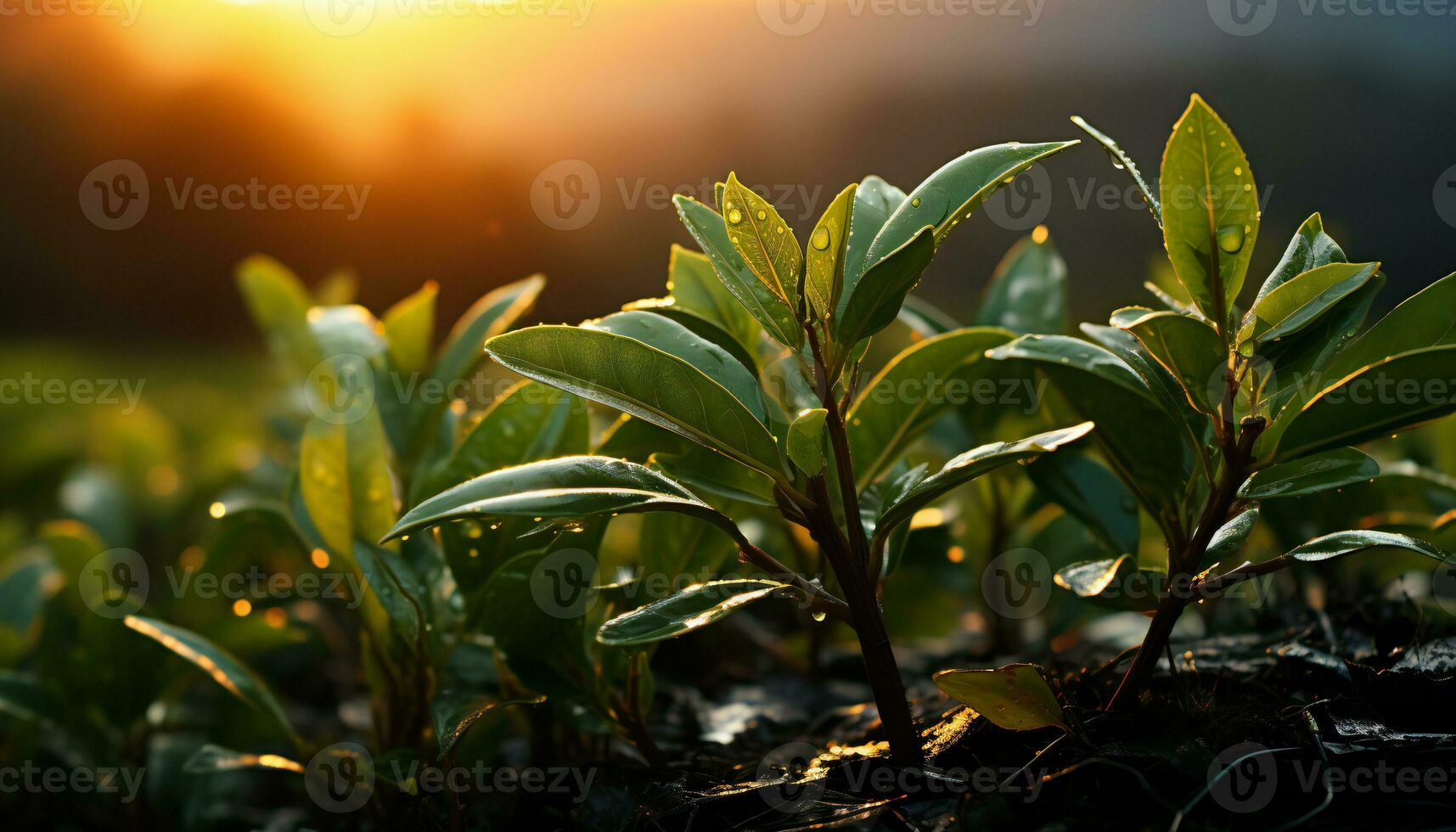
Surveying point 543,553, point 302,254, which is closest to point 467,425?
point 543,553

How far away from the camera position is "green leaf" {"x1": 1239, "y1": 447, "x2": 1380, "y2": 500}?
0.48m

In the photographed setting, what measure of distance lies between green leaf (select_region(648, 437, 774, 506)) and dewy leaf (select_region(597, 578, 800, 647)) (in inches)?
1.9

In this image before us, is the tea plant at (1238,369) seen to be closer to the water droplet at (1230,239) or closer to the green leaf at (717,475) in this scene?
the water droplet at (1230,239)

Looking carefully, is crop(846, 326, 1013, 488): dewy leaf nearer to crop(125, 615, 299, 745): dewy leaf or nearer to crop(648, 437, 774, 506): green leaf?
crop(648, 437, 774, 506): green leaf

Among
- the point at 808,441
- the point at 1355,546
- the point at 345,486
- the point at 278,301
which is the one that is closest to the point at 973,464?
the point at 808,441

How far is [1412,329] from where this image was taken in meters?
A: 0.47

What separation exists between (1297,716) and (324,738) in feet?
2.75

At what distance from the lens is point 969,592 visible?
921 mm

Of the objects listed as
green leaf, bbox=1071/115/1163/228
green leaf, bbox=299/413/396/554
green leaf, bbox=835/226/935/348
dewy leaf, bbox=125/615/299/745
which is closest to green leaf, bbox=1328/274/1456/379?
green leaf, bbox=1071/115/1163/228

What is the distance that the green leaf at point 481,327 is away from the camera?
749 millimetres

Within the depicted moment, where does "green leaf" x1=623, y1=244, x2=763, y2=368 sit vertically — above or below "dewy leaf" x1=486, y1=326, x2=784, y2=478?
above

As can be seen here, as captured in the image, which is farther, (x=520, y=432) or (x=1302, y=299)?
(x=520, y=432)

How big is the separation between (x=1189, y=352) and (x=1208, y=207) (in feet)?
0.23

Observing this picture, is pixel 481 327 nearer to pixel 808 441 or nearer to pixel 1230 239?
pixel 808 441
